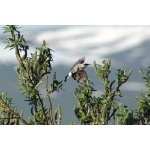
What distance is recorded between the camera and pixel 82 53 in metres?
2.66

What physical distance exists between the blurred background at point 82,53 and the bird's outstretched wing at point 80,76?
0.03m

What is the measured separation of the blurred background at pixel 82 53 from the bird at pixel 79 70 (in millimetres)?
22

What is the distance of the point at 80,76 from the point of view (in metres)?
2.67

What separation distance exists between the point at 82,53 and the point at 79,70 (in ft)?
0.35

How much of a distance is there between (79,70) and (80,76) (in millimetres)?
37

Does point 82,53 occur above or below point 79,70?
above

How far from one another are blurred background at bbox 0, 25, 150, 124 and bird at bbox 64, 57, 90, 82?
2cm

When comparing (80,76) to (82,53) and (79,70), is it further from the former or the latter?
(82,53)

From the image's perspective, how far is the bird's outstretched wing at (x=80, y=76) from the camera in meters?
2.66

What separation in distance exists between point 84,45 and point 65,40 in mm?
122

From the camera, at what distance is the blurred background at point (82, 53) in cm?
262

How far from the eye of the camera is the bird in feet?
8.72

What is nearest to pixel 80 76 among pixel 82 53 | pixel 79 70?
pixel 79 70
